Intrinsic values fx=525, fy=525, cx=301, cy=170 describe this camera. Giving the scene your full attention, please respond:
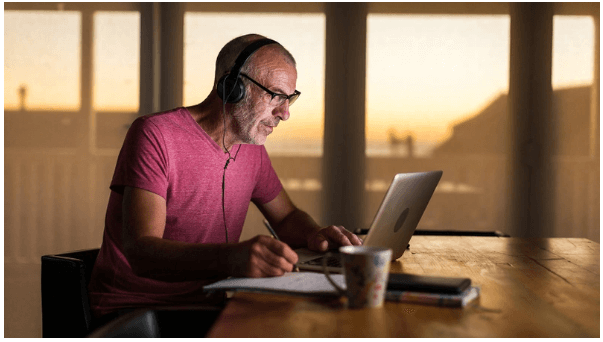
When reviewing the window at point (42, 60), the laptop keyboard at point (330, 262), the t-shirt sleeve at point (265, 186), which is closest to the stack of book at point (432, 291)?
A: the laptop keyboard at point (330, 262)

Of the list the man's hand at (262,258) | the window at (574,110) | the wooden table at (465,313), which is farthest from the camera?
the window at (574,110)

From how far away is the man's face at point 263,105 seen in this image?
1.43 meters

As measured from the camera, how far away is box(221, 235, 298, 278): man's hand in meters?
0.89

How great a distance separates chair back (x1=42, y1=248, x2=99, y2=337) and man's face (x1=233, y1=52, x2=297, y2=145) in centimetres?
54

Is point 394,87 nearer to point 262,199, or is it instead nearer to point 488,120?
point 488,120

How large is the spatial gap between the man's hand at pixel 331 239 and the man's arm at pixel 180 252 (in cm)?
33

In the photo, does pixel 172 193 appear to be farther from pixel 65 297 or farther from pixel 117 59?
pixel 117 59

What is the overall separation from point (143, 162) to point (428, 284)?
707mm

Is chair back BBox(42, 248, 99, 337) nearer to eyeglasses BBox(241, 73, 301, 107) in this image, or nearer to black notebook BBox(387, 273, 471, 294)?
eyeglasses BBox(241, 73, 301, 107)

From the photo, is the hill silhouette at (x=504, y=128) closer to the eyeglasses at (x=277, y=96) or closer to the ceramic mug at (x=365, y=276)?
the eyeglasses at (x=277, y=96)

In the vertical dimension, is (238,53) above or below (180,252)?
above

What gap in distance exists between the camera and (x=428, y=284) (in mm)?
812

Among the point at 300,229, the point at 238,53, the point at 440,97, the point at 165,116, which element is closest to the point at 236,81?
the point at 238,53

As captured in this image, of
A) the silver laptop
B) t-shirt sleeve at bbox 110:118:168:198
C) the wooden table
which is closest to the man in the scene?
t-shirt sleeve at bbox 110:118:168:198
